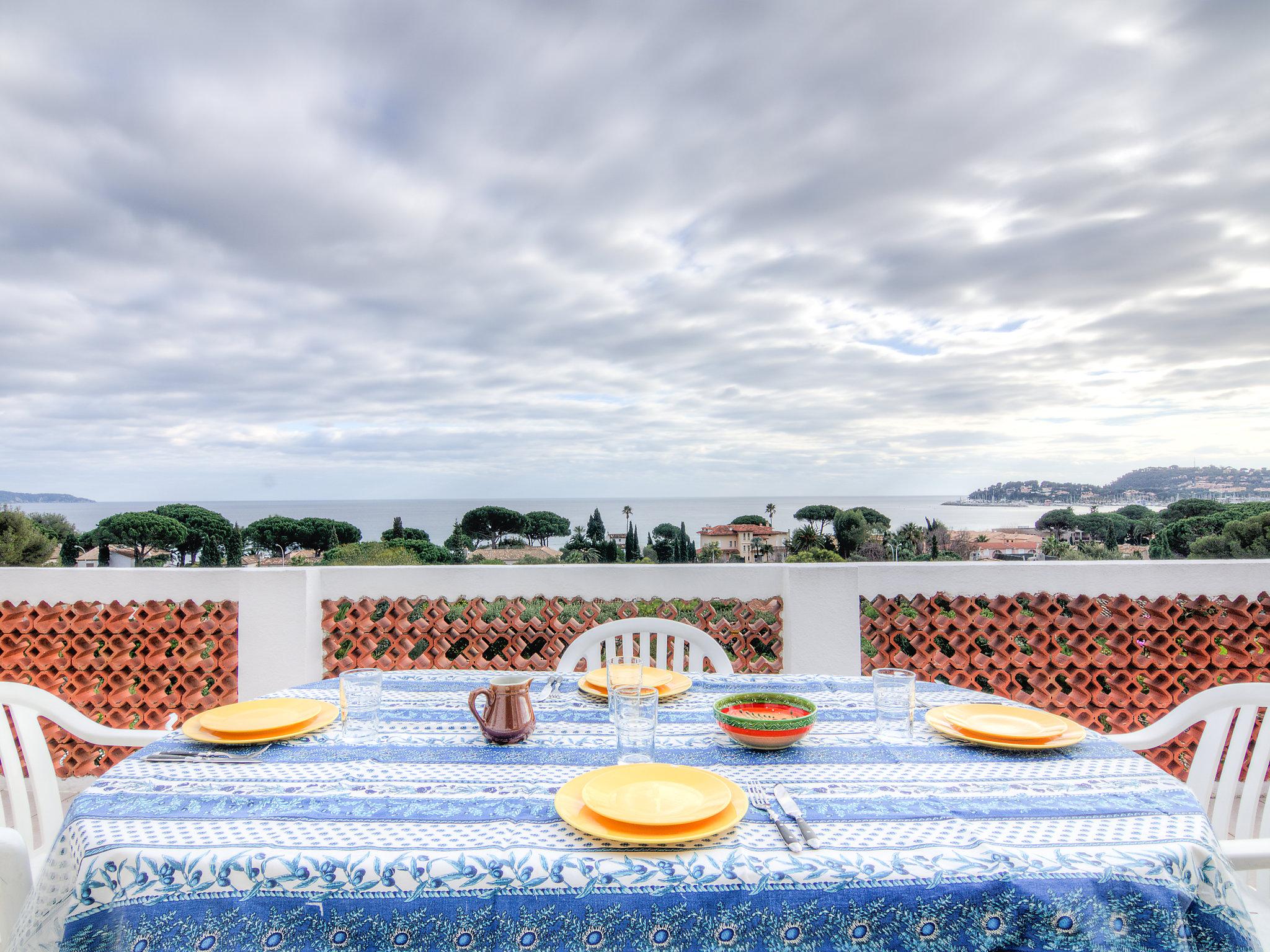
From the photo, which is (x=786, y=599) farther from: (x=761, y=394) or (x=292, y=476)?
(x=292, y=476)

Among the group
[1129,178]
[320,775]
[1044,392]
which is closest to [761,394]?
[1044,392]

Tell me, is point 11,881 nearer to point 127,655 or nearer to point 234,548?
point 127,655

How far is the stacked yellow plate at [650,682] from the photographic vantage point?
1.59m

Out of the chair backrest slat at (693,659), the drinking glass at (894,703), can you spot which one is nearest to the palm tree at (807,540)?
the chair backrest slat at (693,659)

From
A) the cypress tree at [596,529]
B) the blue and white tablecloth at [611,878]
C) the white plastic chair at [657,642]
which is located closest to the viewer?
the blue and white tablecloth at [611,878]

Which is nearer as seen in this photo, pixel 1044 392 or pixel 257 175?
pixel 257 175

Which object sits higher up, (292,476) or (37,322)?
(37,322)

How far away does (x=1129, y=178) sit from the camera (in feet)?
13.6

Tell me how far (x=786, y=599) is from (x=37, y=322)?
21.8ft

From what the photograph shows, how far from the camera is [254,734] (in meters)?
1.27

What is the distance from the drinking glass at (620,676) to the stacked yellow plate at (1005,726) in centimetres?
62

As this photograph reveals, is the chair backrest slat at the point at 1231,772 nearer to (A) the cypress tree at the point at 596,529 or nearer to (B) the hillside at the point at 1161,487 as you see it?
(A) the cypress tree at the point at 596,529

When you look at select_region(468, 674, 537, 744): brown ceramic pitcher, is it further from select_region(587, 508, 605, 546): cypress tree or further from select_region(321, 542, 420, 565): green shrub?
select_region(587, 508, 605, 546): cypress tree

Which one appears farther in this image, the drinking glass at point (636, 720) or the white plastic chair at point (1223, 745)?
the white plastic chair at point (1223, 745)
